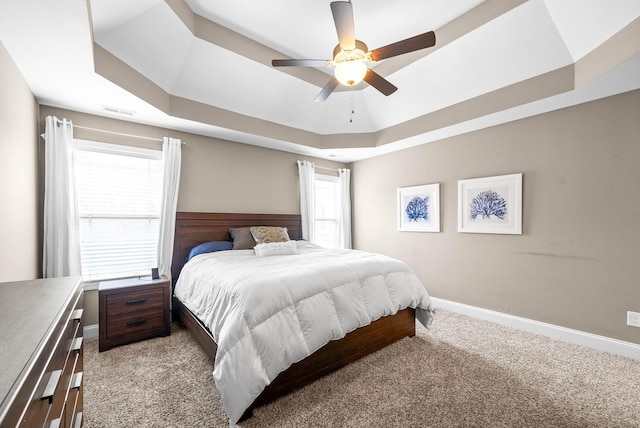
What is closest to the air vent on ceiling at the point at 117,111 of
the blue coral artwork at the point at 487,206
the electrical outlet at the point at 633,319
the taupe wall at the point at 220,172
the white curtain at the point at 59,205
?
A: the taupe wall at the point at 220,172

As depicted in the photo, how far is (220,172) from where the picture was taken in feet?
13.0

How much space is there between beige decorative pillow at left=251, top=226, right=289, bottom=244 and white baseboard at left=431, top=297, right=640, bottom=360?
2526 millimetres

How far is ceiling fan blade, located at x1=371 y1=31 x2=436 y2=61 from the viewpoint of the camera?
1.95m

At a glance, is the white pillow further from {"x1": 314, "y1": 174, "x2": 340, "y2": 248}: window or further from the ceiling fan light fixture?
the ceiling fan light fixture

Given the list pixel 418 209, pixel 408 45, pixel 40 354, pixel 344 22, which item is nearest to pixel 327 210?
pixel 418 209

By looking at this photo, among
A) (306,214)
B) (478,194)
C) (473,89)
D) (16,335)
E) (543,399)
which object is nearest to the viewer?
(16,335)

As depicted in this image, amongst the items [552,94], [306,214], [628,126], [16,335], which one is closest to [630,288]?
[628,126]

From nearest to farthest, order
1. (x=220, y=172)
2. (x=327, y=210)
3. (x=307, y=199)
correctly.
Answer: (x=220, y=172) → (x=307, y=199) → (x=327, y=210)

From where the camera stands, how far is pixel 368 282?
2.45 m

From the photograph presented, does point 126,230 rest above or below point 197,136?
below

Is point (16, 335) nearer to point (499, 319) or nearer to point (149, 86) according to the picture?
point (149, 86)

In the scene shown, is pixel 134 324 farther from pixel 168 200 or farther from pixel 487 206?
pixel 487 206

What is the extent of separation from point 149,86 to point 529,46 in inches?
151

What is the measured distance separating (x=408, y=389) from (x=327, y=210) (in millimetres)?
3572
